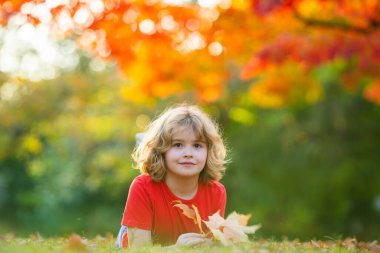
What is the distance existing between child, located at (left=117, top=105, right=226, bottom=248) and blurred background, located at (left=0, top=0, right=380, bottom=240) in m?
3.94

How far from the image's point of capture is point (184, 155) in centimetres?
437

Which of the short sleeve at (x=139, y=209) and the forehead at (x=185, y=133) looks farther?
the forehead at (x=185, y=133)

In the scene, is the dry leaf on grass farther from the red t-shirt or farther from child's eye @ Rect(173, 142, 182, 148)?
child's eye @ Rect(173, 142, 182, 148)

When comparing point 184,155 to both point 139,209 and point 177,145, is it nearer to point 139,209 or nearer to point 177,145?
point 177,145

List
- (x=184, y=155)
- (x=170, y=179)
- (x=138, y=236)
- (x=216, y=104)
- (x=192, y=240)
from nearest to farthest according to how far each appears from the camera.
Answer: (x=192, y=240), (x=138, y=236), (x=184, y=155), (x=170, y=179), (x=216, y=104)

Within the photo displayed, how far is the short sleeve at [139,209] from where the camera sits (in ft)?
13.9

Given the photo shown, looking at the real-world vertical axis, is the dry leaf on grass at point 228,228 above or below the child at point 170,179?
below

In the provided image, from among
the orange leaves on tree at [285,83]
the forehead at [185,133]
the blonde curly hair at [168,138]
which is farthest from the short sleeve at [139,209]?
the orange leaves on tree at [285,83]

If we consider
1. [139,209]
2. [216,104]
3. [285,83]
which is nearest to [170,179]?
[139,209]

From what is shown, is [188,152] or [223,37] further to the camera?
[223,37]

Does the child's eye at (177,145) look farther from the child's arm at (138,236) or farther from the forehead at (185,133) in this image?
the child's arm at (138,236)

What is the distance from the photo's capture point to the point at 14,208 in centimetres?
2133

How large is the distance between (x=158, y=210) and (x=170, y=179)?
0.77 ft

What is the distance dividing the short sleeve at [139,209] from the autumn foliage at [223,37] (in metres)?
4.28
